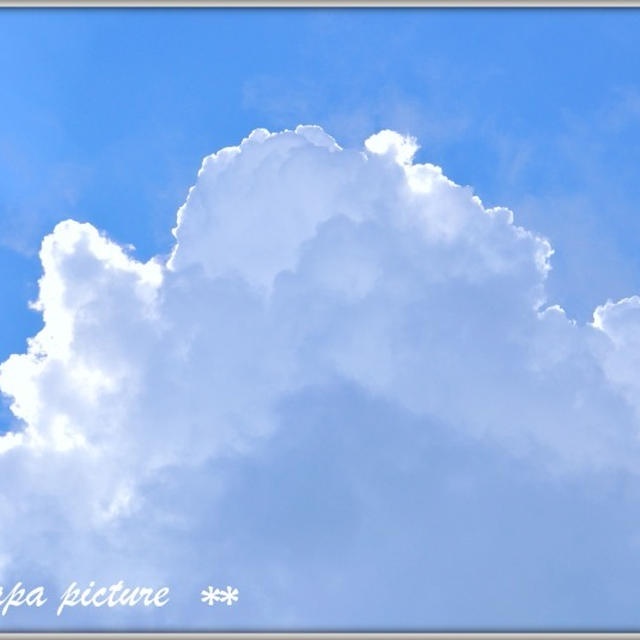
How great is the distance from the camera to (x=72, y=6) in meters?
44.0

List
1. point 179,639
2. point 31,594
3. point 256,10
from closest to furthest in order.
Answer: point 179,639
point 31,594
point 256,10

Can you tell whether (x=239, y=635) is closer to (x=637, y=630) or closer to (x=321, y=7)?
(x=637, y=630)

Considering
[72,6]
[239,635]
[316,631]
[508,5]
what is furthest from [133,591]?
[508,5]

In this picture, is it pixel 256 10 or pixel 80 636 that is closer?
pixel 80 636

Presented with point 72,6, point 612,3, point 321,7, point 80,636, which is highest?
point 612,3

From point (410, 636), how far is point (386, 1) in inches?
1377

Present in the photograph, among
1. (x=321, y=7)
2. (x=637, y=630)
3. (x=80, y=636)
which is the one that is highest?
(x=321, y=7)

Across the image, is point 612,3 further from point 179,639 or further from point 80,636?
point 80,636

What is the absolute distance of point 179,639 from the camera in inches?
1592

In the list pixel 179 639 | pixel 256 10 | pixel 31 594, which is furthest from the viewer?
pixel 256 10

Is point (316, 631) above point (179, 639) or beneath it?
above

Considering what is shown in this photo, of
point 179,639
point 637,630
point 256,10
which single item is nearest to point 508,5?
point 256,10

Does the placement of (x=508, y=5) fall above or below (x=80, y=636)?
above

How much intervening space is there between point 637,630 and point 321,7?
38.5m
